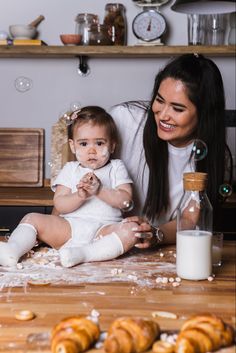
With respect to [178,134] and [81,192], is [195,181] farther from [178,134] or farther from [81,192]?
[178,134]

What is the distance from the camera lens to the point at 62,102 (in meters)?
3.26

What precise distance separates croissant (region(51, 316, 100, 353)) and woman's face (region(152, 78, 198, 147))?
3.39ft

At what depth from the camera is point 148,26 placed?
3070mm

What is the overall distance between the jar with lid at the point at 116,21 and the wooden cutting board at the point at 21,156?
1.97ft

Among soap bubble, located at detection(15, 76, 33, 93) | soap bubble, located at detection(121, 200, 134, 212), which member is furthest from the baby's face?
soap bubble, located at detection(15, 76, 33, 93)

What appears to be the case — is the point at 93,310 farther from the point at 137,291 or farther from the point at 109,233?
the point at 109,233

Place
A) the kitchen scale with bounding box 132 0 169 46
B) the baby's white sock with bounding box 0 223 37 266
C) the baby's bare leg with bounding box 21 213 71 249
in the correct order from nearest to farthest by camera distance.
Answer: the baby's white sock with bounding box 0 223 37 266 < the baby's bare leg with bounding box 21 213 71 249 < the kitchen scale with bounding box 132 0 169 46

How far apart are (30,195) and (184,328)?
198 cm

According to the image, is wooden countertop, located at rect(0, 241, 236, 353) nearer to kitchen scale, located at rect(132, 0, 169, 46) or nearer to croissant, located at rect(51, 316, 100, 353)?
croissant, located at rect(51, 316, 100, 353)

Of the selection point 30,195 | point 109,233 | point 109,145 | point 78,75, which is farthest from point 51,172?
point 109,233

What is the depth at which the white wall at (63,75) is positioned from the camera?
317 cm

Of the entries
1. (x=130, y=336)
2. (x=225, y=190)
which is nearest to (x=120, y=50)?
(x=225, y=190)

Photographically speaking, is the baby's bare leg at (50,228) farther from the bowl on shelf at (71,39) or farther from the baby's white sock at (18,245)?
the bowl on shelf at (71,39)

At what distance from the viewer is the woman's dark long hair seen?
76.6 inches
